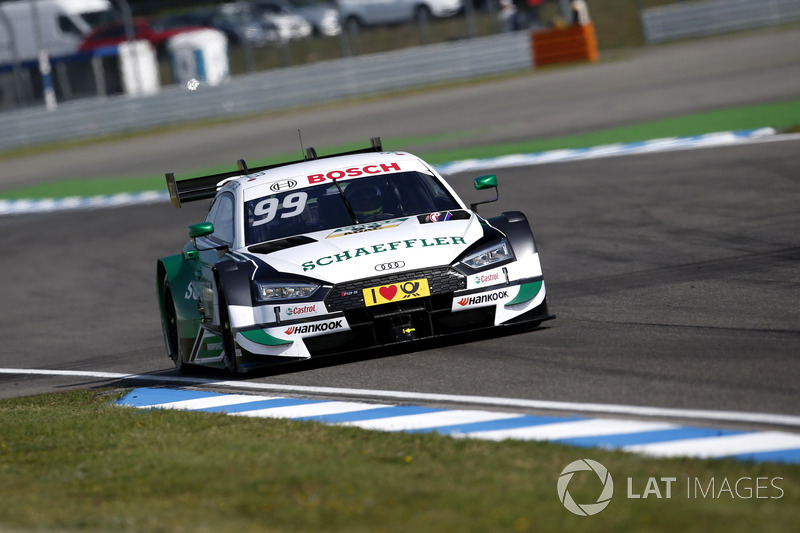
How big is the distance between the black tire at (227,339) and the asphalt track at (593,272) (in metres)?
0.23

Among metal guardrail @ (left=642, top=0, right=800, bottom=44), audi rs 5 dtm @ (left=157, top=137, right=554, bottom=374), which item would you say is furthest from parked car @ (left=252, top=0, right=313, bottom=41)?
audi rs 5 dtm @ (left=157, top=137, right=554, bottom=374)

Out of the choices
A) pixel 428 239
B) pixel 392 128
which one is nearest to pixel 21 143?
pixel 392 128

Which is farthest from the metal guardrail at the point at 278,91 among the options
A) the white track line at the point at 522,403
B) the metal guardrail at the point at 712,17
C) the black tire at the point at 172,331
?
the white track line at the point at 522,403

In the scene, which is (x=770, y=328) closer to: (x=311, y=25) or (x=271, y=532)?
(x=271, y=532)

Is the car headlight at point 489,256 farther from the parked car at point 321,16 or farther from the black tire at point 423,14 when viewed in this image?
the black tire at point 423,14

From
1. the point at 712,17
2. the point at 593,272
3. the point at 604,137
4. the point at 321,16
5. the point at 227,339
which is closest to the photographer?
the point at 227,339

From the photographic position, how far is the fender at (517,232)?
8.58 meters

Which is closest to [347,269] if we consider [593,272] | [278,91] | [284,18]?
[593,272]

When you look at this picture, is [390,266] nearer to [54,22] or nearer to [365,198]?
[365,198]

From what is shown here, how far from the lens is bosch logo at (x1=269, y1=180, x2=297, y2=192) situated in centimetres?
946

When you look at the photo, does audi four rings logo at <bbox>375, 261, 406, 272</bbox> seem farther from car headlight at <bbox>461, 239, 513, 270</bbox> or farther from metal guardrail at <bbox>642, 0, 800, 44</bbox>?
metal guardrail at <bbox>642, 0, 800, 44</bbox>

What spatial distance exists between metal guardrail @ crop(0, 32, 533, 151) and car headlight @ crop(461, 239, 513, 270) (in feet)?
86.8

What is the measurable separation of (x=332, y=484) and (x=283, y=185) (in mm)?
4721

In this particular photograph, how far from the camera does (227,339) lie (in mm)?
8516
